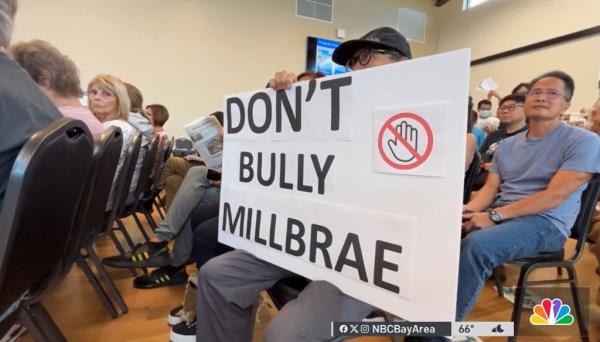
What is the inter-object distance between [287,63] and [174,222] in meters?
4.47

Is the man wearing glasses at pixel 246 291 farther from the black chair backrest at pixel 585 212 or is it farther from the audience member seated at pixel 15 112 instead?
the black chair backrest at pixel 585 212

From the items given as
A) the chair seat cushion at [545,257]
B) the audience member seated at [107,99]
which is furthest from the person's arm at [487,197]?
the audience member seated at [107,99]

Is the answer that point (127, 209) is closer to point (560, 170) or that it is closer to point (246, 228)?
point (246, 228)

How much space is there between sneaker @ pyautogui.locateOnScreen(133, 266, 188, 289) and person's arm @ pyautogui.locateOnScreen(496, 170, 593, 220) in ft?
5.16

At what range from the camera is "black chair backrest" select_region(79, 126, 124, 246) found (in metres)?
0.95

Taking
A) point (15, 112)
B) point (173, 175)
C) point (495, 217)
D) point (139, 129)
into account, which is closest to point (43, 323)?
point (15, 112)

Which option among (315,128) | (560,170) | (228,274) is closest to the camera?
(315,128)

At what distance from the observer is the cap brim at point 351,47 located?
3.54ft

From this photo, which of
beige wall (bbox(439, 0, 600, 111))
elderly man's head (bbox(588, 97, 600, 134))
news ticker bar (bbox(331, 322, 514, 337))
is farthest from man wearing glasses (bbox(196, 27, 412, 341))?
beige wall (bbox(439, 0, 600, 111))

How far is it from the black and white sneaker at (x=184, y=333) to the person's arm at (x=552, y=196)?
124 centimetres

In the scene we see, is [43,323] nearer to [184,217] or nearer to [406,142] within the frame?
[184,217]

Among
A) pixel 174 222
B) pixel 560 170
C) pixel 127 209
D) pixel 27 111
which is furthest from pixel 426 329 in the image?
pixel 127 209

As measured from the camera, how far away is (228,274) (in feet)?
3.09

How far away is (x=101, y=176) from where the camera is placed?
3.34 ft
